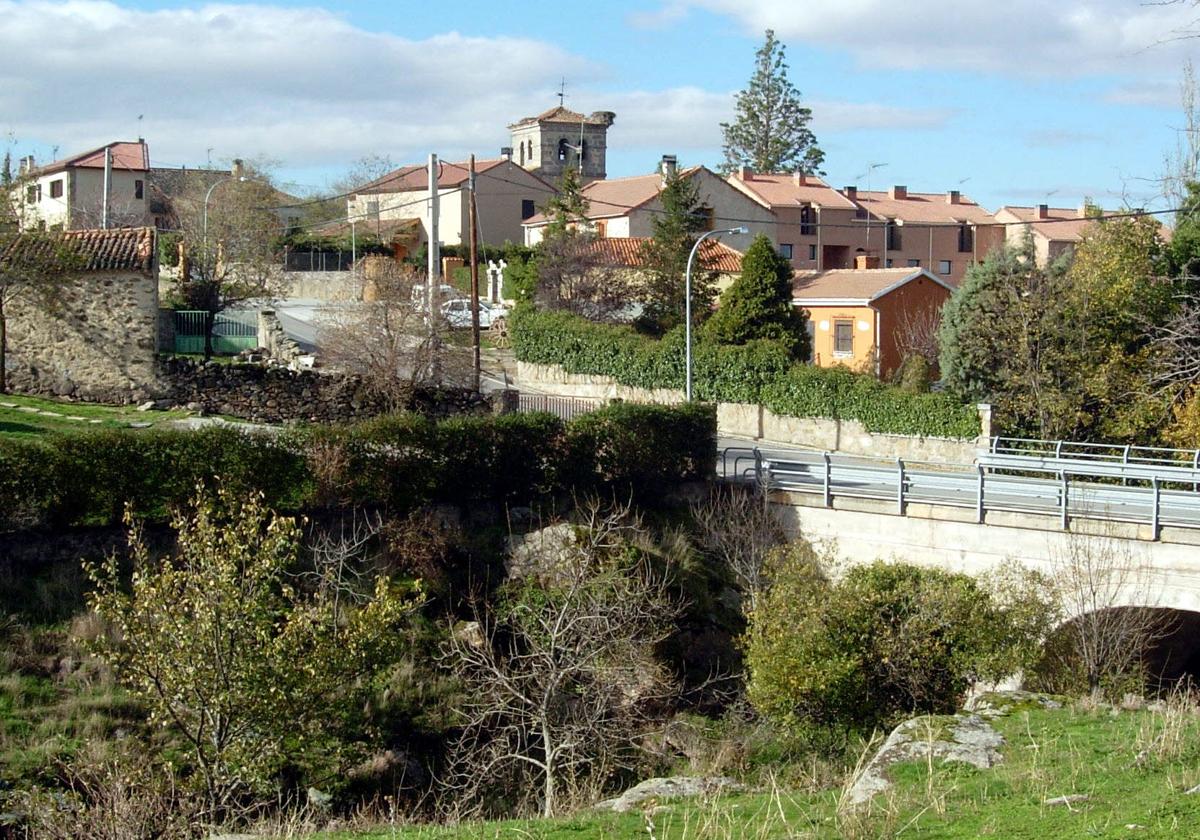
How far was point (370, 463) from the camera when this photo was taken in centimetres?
2333

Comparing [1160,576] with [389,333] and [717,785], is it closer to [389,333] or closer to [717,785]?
[717,785]

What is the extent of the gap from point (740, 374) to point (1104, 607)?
18221mm

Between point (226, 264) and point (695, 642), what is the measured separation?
28.8m

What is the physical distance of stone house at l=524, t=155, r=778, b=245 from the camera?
2322 inches

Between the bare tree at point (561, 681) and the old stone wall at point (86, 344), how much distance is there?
1405 cm

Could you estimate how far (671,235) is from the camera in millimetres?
46688

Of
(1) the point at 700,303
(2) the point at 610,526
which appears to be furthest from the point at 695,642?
(1) the point at 700,303

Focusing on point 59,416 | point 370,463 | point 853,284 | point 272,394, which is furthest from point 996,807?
point 853,284

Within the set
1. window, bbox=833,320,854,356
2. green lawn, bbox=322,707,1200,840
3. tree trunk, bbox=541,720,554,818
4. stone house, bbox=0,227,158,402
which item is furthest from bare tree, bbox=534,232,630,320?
green lawn, bbox=322,707,1200,840

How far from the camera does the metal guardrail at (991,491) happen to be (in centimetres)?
2162

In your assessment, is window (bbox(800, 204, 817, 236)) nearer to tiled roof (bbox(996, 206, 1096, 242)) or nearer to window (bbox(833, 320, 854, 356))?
tiled roof (bbox(996, 206, 1096, 242))

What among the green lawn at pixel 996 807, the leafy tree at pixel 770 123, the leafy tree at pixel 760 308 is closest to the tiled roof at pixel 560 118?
the leafy tree at pixel 770 123

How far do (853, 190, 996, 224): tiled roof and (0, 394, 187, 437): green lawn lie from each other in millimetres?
46721

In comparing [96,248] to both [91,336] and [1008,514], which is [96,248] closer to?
[91,336]
